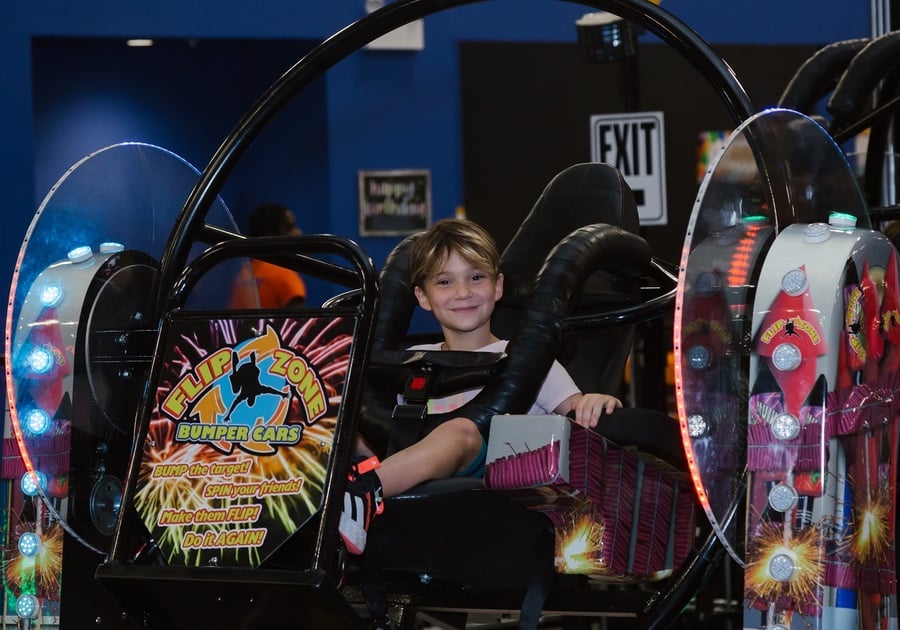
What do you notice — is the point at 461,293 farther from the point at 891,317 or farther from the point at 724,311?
the point at 891,317

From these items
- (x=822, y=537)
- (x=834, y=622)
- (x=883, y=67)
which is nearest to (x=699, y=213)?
(x=822, y=537)

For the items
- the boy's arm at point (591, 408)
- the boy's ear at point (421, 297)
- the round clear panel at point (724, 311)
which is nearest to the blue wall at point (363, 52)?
the boy's ear at point (421, 297)

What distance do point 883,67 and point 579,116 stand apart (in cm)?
349

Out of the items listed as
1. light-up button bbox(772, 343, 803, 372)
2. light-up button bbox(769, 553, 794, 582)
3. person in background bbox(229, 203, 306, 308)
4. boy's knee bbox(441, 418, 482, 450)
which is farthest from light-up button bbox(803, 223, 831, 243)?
person in background bbox(229, 203, 306, 308)

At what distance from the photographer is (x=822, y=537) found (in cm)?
225

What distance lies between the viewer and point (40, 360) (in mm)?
2770

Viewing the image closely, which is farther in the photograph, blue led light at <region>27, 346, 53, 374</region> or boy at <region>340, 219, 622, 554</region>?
blue led light at <region>27, 346, 53, 374</region>

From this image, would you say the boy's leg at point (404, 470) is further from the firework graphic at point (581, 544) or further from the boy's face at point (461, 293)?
the boy's face at point (461, 293)

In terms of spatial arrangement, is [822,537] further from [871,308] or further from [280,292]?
[280,292]

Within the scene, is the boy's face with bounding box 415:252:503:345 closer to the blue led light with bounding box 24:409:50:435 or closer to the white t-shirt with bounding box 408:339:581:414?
the white t-shirt with bounding box 408:339:581:414

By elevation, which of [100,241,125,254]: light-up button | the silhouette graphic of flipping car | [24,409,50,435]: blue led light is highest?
[100,241,125,254]: light-up button

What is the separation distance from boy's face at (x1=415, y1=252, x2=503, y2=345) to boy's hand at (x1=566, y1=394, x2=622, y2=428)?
0.43m

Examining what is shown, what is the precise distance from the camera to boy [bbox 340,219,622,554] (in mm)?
2537

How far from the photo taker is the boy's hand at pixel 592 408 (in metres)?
2.70
